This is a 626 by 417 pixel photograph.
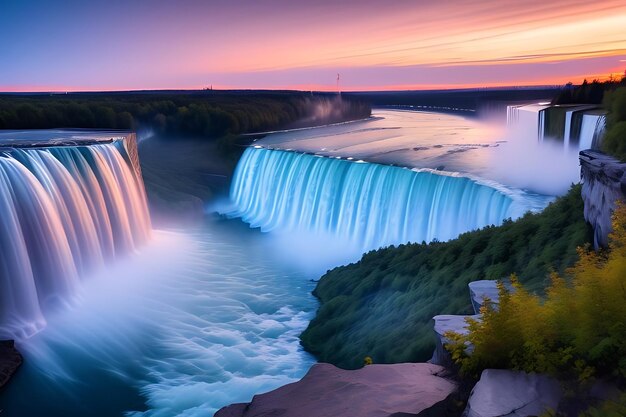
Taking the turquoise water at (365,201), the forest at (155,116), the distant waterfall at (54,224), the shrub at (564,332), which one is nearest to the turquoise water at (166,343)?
the distant waterfall at (54,224)

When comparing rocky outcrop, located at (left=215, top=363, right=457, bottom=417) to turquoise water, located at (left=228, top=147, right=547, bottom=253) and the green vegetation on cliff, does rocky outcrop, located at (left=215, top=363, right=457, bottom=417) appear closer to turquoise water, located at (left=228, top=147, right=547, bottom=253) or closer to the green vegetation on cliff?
the green vegetation on cliff

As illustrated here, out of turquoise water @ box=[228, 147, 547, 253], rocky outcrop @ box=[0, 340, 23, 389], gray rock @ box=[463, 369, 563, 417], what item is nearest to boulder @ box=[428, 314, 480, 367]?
gray rock @ box=[463, 369, 563, 417]

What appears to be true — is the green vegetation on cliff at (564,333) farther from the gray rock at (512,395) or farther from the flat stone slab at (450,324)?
the flat stone slab at (450,324)

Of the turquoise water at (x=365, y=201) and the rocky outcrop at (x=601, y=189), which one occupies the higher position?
the rocky outcrop at (x=601, y=189)

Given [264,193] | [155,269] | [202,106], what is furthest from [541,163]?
[202,106]

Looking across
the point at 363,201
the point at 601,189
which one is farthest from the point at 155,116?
the point at 601,189

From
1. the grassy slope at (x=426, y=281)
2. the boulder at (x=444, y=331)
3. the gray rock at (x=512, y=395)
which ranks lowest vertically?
the grassy slope at (x=426, y=281)

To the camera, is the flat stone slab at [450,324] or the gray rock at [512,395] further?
the flat stone slab at [450,324]
